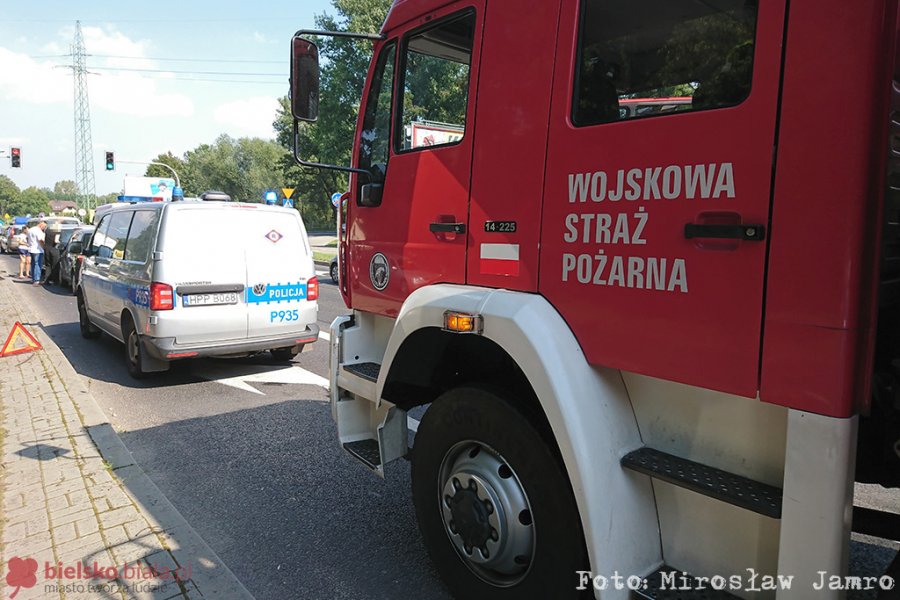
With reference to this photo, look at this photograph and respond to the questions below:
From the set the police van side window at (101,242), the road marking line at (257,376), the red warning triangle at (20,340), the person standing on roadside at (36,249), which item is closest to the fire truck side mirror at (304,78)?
the road marking line at (257,376)

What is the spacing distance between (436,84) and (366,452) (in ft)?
6.60

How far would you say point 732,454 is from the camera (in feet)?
5.95

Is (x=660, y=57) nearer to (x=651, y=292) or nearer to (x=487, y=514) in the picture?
(x=651, y=292)

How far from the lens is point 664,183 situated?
71.4 inches

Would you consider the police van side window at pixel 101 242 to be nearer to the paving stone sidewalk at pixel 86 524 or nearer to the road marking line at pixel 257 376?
the road marking line at pixel 257 376

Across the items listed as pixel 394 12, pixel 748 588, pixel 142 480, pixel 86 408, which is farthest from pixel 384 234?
pixel 86 408

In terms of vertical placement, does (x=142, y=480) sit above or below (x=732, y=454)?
below

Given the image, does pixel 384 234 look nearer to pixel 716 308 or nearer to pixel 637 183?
pixel 637 183

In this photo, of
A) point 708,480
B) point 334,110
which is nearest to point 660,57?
point 708,480

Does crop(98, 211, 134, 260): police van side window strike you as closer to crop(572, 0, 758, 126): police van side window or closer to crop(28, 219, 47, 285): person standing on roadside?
crop(572, 0, 758, 126): police van side window

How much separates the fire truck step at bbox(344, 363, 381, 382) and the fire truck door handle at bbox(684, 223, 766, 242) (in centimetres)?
190

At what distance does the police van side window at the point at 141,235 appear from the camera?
6.54 m

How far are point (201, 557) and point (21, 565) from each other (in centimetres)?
89

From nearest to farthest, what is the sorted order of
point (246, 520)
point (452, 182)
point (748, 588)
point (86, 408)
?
point (748, 588) → point (452, 182) → point (246, 520) → point (86, 408)
